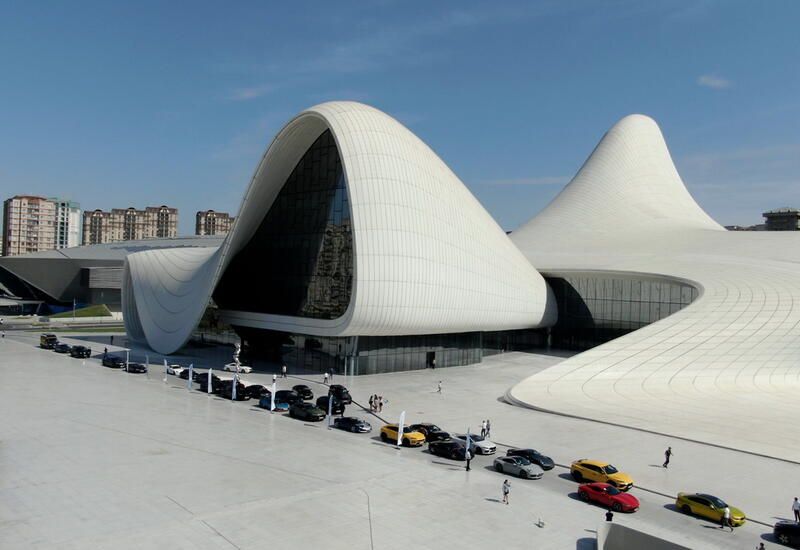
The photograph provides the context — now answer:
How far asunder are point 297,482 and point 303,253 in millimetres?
26935

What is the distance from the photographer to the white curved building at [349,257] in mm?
38125

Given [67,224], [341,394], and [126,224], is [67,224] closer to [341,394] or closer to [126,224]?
[126,224]

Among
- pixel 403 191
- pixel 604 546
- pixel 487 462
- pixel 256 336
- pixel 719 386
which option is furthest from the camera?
pixel 256 336

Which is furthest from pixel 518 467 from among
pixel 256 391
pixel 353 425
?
pixel 256 391

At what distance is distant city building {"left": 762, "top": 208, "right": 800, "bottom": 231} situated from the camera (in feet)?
519

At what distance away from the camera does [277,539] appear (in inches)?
594

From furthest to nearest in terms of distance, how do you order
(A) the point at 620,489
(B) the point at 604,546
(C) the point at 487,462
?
(C) the point at 487,462 → (A) the point at 620,489 → (B) the point at 604,546

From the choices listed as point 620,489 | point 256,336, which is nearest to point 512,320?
point 256,336

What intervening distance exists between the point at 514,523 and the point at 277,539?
19.3 feet

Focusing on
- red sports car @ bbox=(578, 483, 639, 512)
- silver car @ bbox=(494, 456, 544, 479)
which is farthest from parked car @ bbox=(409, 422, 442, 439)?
red sports car @ bbox=(578, 483, 639, 512)

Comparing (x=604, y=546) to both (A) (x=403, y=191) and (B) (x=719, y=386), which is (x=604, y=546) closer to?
(B) (x=719, y=386)

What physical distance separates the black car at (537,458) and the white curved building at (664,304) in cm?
677

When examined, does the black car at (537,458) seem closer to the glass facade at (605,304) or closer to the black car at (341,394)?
the black car at (341,394)

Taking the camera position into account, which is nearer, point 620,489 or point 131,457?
point 620,489
